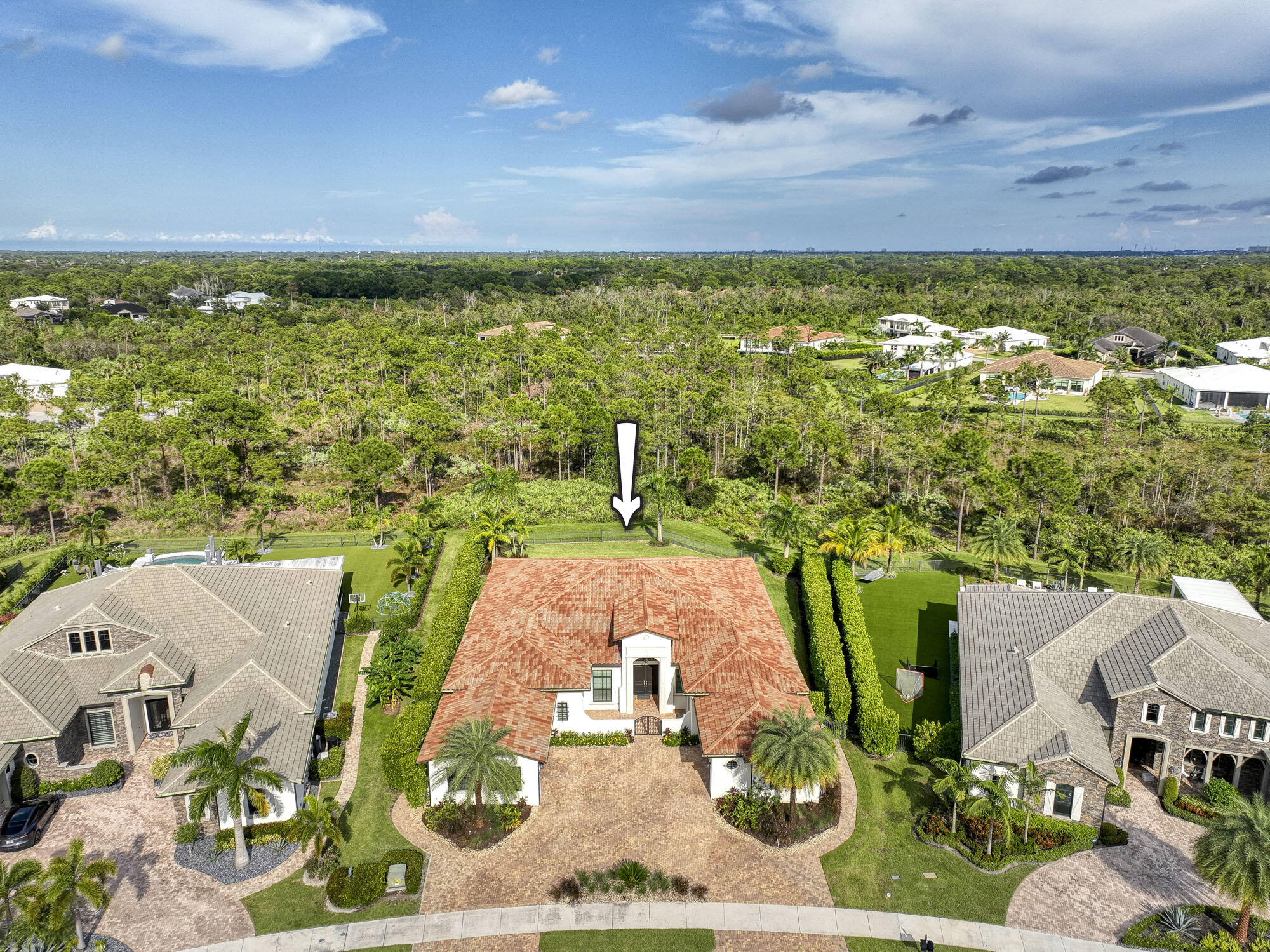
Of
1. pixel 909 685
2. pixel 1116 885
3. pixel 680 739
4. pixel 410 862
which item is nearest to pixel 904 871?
pixel 1116 885

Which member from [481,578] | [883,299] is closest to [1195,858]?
[481,578]

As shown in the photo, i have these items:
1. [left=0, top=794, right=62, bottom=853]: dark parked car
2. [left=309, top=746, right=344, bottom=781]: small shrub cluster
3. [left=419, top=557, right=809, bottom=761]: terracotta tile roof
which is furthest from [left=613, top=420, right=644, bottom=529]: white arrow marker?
[left=0, top=794, right=62, bottom=853]: dark parked car

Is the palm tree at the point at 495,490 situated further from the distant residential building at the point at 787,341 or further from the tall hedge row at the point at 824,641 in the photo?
the distant residential building at the point at 787,341

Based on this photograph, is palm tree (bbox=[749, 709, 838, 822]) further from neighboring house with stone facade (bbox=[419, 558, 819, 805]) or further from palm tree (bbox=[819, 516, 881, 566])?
palm tree (bbox=[819, 516, 881, 566])

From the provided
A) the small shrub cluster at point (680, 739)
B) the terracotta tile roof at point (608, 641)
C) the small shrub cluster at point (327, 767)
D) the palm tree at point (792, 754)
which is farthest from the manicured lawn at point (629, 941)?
the small shrub cluster at point (327, 767)

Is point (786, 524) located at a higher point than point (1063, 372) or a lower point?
lower

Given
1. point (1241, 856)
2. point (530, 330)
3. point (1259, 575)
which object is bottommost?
point (1241, 856)

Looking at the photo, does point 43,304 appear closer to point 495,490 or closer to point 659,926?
point 495,490
